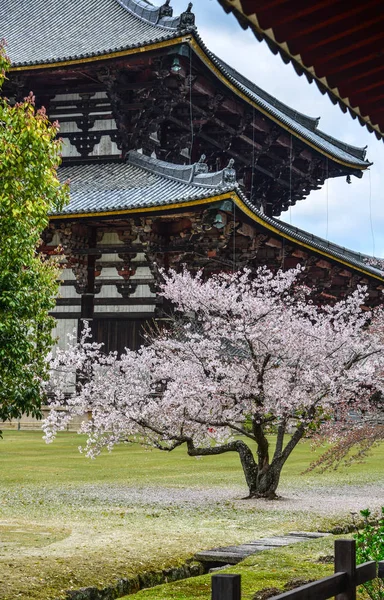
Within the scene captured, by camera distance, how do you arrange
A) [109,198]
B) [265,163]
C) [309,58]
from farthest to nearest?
[265,163], [109,198], [309,58]

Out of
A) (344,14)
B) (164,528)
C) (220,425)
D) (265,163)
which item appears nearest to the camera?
(344,14)

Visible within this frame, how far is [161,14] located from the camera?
30094 mm

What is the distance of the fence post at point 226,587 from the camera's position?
14.4 ft

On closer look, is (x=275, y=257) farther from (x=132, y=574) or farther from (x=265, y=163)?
(x=132, y=574)

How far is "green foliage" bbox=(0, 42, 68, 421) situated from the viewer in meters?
14.8

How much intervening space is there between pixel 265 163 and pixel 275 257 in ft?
26.1

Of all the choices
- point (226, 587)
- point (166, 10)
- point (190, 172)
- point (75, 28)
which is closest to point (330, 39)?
point (226, 587)

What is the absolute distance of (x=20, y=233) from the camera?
14906 millimetres

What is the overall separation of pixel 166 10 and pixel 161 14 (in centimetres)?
35

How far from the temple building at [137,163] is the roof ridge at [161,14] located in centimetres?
5

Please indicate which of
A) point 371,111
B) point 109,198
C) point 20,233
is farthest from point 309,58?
point 109,198


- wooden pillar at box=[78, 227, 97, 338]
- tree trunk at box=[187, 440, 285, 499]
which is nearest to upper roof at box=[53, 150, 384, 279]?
wooden pillar at box=[78, 227, 97, 338]

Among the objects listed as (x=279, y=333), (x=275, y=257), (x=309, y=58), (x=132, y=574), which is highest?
(x=275, y=257)

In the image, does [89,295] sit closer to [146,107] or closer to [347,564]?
[146,107]
